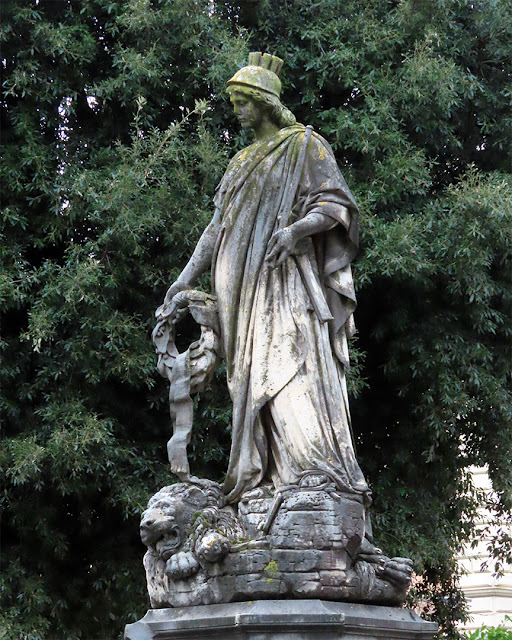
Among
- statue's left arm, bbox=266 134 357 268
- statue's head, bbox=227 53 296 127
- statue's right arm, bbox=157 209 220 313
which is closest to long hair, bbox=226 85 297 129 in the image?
statue's head, bbox=227 53 296 127

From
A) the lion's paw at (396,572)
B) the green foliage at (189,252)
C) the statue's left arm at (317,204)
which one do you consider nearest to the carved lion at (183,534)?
the lion's paw at (396,572)

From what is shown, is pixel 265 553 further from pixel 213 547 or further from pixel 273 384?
pixel 273 384

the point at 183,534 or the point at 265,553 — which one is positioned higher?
the point at 183,534

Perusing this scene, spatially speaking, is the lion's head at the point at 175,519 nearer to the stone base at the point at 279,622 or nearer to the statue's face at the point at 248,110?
the stone base at the point at 279,622

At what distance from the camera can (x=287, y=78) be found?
1160 centimetres

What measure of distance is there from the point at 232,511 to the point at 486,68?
24.1 ft

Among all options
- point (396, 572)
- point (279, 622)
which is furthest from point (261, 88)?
point (279, 622)

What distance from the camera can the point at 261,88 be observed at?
6.78 meters

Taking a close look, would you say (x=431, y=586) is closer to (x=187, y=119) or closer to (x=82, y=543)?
(x=82, y=543)

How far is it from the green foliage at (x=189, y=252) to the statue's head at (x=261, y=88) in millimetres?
3440

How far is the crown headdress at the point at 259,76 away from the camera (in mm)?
6770

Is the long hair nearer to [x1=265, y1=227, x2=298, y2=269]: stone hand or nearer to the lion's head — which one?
[x1=265, y1=227, x2=298, y2=269]: stone hand

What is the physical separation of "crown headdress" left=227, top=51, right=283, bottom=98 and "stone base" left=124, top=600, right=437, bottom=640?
9.39 ft

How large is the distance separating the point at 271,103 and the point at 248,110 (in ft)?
0.45
